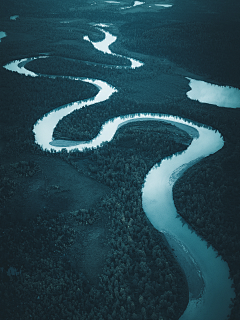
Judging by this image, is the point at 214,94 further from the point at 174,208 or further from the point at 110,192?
the point at 110,192

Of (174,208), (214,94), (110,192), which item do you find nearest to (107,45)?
(214,94)

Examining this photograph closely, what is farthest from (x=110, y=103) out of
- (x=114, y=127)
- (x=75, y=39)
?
(x=75, y=39)

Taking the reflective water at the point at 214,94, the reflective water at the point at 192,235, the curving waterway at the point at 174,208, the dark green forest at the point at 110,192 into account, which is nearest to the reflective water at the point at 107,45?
the dark green forest at the point at 110,192

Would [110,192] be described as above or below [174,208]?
above

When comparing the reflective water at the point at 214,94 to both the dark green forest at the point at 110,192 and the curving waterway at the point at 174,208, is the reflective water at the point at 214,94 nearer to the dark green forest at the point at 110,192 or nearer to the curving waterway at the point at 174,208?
the dark green forest at the point at 110,192

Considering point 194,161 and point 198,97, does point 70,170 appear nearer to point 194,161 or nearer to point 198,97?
point 194,161

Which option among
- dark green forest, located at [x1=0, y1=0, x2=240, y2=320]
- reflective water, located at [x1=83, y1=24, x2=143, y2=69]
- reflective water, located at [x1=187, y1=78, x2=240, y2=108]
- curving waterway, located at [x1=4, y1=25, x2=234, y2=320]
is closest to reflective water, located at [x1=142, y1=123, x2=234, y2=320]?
curving waterway, located at [x1=4, y1=25, x2=234, y2=320]
